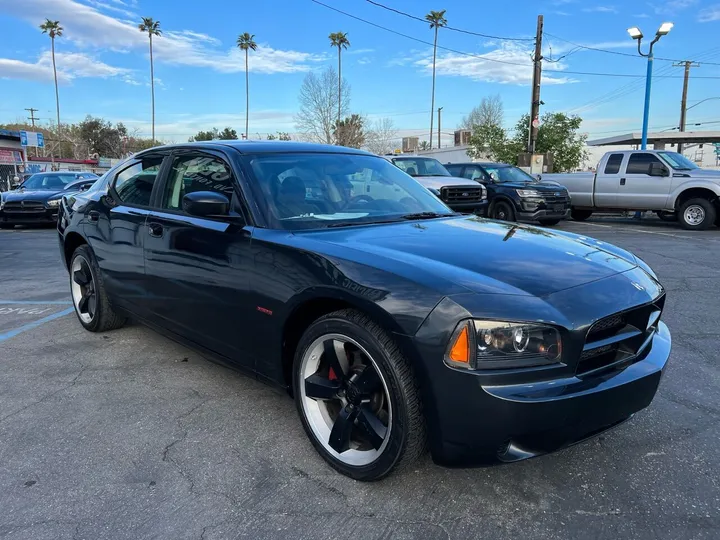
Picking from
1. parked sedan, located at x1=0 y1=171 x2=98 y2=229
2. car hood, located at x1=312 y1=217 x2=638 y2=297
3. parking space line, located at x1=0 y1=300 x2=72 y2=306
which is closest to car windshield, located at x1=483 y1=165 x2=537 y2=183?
parked sedan, located at x1=0 y1=171 x2=98 y2=229

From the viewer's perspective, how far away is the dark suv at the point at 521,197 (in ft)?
44.0

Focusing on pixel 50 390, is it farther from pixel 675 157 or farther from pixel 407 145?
pixel 407 145

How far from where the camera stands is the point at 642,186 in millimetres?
14125

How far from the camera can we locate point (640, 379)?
238 centimetres

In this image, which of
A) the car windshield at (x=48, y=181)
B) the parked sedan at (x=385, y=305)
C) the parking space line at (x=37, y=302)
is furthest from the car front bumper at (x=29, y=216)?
the parked sedan at (x=385, y=305)

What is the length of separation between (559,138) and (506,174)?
16.4 m

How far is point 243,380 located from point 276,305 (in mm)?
1285

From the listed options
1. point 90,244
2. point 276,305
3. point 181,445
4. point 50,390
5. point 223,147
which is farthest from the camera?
point 90,244

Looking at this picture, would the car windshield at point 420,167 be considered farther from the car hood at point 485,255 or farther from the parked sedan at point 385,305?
the car hood at point 485,255

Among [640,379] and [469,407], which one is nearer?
[469,407]

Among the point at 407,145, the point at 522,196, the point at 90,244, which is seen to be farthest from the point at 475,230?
the point at 407,145

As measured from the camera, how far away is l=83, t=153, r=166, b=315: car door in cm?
396

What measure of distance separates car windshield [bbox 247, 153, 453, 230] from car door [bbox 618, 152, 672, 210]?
12.2m

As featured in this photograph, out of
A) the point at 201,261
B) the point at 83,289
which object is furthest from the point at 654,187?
the point at 201,261
